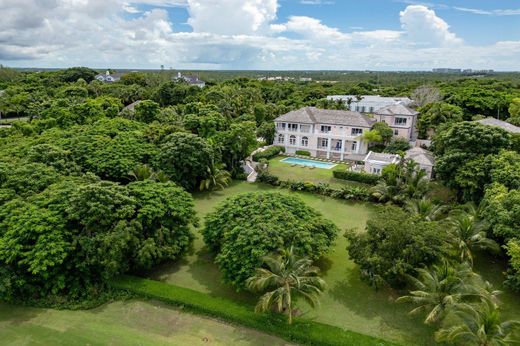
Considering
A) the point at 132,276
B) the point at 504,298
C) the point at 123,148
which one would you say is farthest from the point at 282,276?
the point at 123,148

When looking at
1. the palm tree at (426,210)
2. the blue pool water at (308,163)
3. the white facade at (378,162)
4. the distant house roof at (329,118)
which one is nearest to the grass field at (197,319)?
the palm tree at (426,210)

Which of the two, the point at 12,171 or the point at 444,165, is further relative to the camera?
the point at 444,165

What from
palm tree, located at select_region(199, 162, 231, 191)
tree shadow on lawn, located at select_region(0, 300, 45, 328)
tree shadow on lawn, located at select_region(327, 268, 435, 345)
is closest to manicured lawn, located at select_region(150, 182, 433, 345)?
tree shadow on lawn, located at select_region(327, 268, 435, 345)

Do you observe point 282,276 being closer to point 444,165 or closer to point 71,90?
point 444,165

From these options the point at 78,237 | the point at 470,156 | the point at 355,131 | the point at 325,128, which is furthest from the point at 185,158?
the point at 470,156

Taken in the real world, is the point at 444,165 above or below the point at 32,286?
above

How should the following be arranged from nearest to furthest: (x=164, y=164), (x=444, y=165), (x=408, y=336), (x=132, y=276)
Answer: (x=408, y=336)
(x=132, y=276)
(x=444, y=165)
(x=164, y=164)

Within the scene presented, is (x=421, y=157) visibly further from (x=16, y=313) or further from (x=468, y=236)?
(x=16, y=313)

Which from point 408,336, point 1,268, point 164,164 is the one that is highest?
point 164,164
